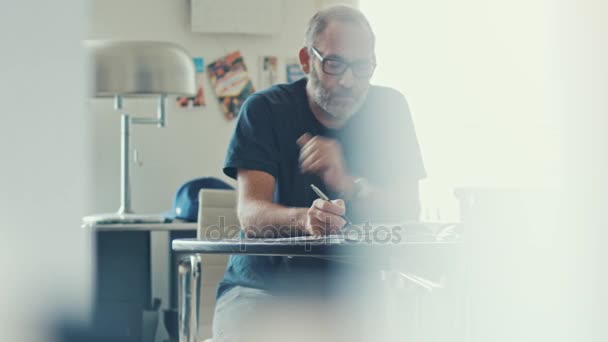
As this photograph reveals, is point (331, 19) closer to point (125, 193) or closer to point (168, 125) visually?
point (125, 193)

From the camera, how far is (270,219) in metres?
1.69

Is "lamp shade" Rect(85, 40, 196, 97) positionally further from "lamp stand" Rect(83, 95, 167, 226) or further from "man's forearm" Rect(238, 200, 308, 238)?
"man's forearm" Rect(238, 200, 308, 238)

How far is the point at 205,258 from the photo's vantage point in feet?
8.00

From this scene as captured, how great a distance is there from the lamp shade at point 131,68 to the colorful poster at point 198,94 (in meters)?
0.83

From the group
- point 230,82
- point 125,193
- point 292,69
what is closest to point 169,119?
point 230,82

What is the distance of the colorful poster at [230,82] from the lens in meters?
4.02

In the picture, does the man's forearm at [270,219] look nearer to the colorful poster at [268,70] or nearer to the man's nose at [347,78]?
the man's nose at [347,78]

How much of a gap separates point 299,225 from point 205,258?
2.90ft

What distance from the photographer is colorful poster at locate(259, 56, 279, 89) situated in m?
4.02

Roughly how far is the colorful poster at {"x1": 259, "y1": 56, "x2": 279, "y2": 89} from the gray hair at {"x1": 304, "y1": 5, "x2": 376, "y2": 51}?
2.14 metres

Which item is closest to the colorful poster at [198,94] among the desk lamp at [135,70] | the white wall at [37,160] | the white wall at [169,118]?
the white wall at [169,118]

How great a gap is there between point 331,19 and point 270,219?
48 centimetres

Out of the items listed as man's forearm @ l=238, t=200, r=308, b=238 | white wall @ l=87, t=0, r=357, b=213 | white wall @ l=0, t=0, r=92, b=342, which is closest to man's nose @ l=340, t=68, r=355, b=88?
man's forearm @ l=238, t=200, r=308, b=238

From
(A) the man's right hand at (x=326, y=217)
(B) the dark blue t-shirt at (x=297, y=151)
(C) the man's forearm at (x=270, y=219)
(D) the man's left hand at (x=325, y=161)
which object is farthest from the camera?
(D) the man's left hand at (x=325, y=161)
